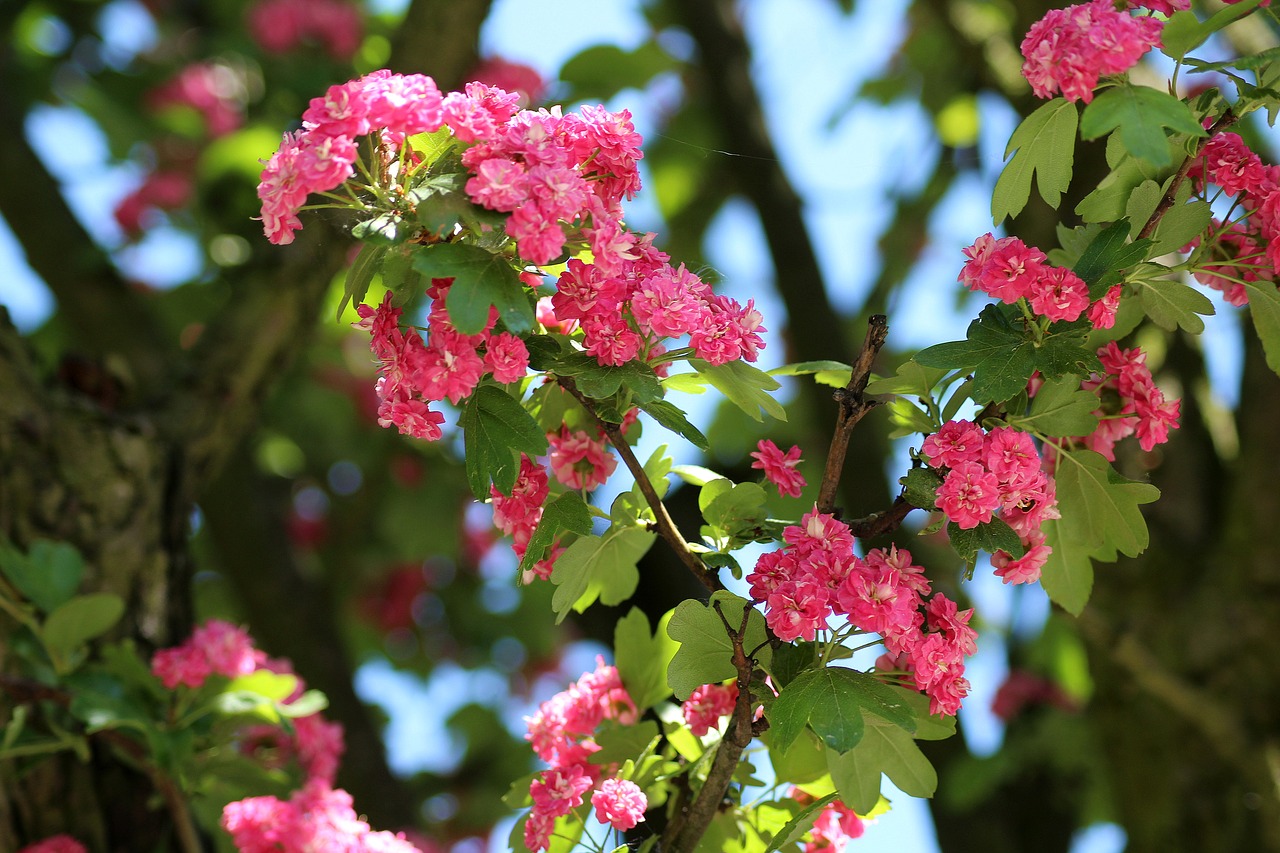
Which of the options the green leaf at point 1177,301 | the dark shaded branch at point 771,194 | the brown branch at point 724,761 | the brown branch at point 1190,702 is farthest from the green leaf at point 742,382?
the dark shaded branch at point 771,194

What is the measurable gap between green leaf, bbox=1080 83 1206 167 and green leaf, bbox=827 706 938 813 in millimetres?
633

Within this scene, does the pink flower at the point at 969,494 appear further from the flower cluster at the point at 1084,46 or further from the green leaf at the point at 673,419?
the flower cluster at the point at 1084,46

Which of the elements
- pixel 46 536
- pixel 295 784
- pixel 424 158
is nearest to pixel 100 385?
pixel 46 536

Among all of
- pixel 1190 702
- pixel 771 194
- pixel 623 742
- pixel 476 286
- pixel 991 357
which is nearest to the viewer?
pixel 476 286

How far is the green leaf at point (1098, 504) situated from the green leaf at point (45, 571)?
158 centimetres

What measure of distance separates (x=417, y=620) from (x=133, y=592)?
109 inches

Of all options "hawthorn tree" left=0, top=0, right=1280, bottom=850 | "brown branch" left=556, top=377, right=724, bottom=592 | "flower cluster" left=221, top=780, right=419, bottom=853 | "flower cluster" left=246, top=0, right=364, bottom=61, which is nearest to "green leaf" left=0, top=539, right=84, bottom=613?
"hawthorn tree" left=0, top=0, right=1280, bottom=850

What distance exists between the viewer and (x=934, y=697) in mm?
1250

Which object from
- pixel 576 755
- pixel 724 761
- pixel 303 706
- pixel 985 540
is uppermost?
pixel 985 540

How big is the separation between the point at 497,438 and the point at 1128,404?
0.72 meters

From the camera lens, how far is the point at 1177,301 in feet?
4.45

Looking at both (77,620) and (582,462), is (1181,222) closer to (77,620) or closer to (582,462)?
(582,462)

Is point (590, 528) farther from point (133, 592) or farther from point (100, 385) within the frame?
point (100, 385)

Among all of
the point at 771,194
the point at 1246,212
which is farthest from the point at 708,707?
the point at 771,194
